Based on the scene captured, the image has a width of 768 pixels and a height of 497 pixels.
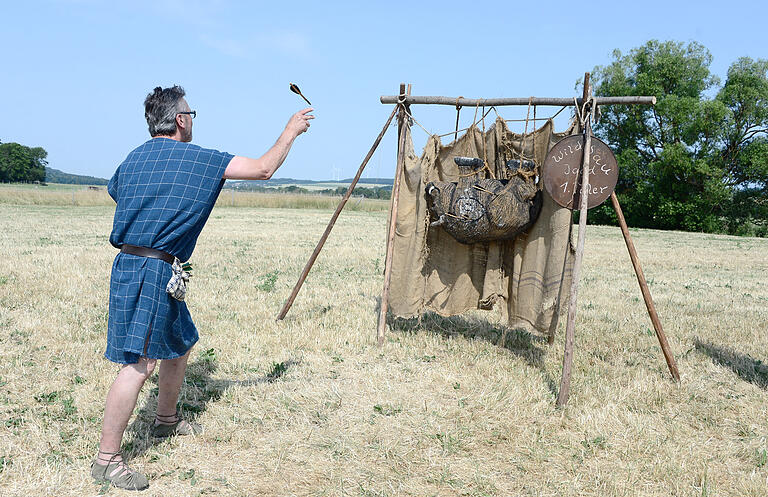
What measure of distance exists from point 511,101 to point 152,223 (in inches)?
151

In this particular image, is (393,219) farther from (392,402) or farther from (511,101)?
(392,402)

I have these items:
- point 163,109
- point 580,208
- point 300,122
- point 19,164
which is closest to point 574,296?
point 580,208

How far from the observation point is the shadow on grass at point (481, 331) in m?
6.09

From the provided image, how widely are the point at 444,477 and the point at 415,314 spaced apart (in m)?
2.78

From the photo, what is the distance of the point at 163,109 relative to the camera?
3492 millimetres

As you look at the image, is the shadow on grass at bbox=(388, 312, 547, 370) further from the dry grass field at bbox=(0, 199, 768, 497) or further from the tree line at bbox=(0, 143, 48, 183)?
the tree line at bbox=(0, 143, 48, 183)

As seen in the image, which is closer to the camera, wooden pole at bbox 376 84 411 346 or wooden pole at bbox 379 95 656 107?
wooden pole at bbox 379 95 656 107

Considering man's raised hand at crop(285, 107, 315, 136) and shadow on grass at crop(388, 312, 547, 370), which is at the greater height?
man's raised hand at crop(285, 107, 315, 136)

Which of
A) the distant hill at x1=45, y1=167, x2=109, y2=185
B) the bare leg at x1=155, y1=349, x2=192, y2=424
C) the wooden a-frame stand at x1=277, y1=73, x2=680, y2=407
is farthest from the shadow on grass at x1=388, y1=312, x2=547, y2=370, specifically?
the distant hill at x1=45, y1=167, x2=109, y2=185

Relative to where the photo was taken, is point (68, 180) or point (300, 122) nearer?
point (300, 122)

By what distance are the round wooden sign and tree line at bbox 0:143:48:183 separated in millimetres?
121167

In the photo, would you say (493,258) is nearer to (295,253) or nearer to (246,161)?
(246,161)

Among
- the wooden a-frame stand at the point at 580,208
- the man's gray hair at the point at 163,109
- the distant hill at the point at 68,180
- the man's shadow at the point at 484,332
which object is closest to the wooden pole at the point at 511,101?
the wooden a-frame stand at the point at 580,208

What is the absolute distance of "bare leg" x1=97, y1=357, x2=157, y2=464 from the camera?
3.25m
